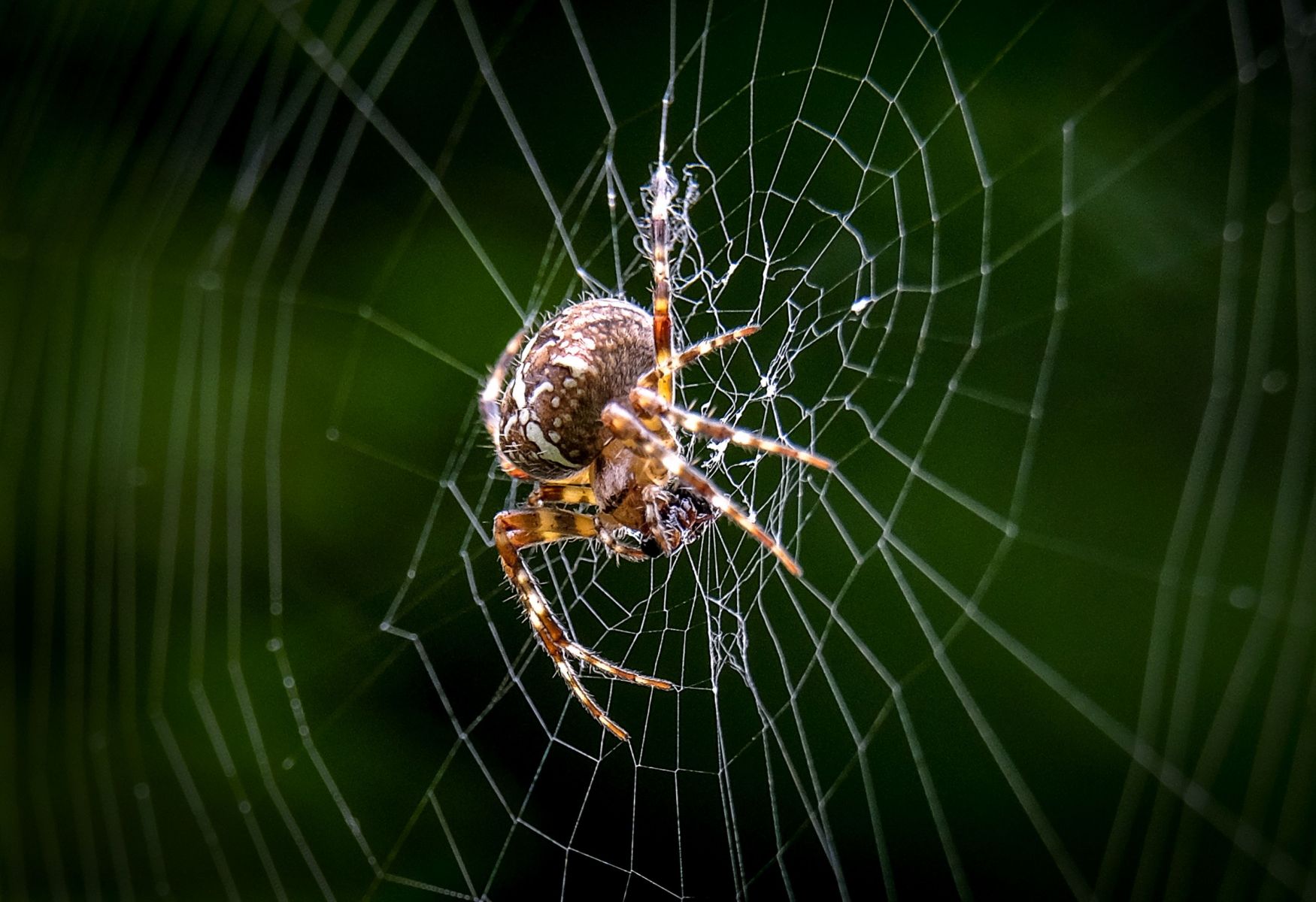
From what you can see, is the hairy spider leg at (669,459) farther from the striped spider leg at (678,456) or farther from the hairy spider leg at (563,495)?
the hairy spider leg at (563,495)

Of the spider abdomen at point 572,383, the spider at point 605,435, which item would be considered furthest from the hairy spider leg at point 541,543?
the spider abdomen at point 572,383

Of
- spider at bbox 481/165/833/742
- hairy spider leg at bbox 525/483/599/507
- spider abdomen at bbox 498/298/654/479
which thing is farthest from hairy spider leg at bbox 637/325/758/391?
hairy spider leg at bbox 525/483/599/507

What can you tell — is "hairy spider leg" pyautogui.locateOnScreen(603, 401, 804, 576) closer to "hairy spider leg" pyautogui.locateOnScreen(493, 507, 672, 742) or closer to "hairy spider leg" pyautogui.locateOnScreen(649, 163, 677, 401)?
"hairy spider leg" pyautogui.locateOnScreen(649, 163, 677, 401)

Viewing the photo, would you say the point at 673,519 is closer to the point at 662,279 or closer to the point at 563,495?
the point at 563,495

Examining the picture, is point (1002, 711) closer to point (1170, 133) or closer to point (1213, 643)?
point (1213, 643)

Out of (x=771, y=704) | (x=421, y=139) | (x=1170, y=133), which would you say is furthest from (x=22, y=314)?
(x=1170, y=133)

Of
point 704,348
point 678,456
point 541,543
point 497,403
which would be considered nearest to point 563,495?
point 541,543
